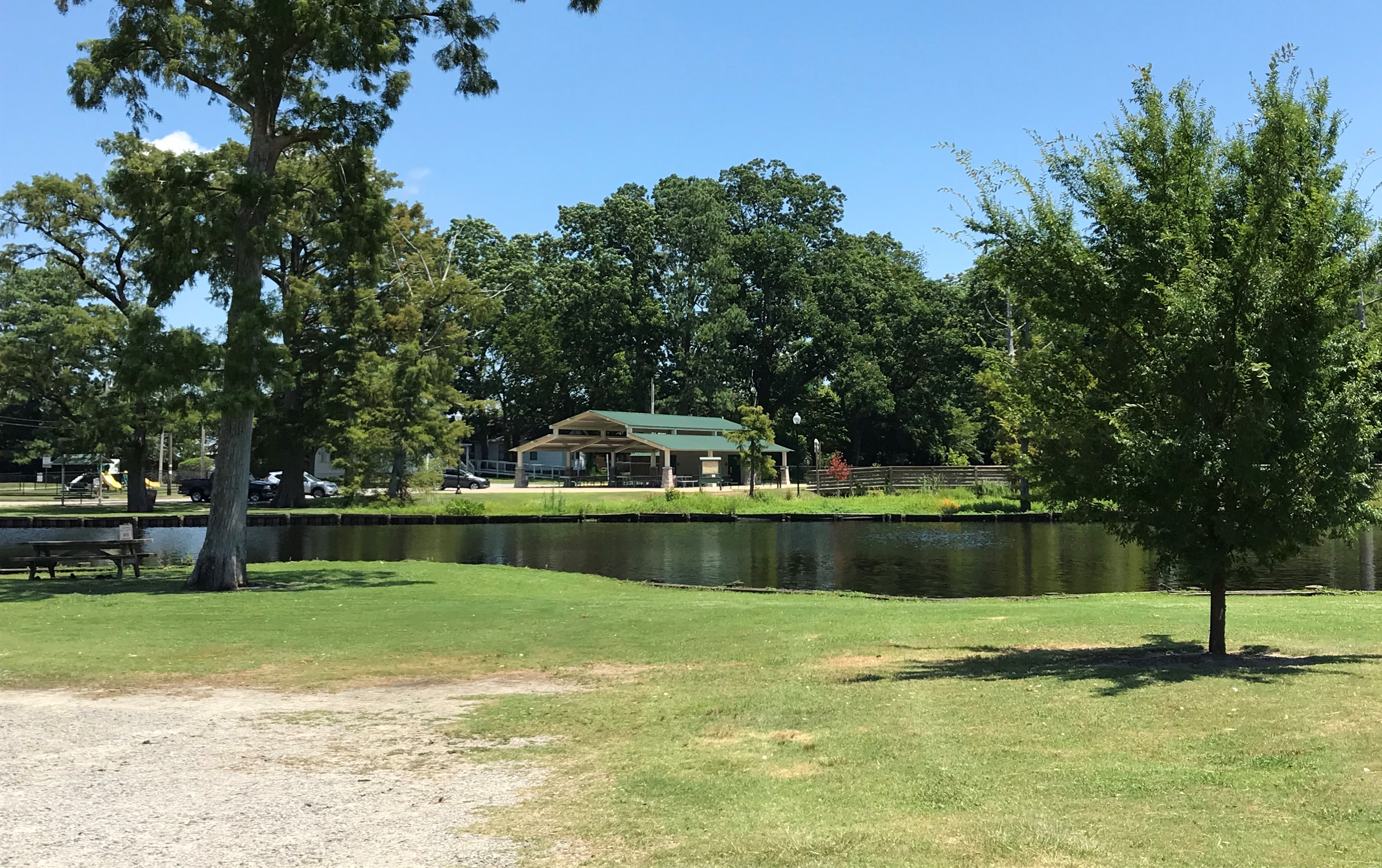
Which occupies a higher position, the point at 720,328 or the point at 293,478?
the point at 720,328

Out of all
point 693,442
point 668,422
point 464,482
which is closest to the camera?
point 464,482

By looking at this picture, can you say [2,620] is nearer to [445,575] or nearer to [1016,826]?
[445,575]

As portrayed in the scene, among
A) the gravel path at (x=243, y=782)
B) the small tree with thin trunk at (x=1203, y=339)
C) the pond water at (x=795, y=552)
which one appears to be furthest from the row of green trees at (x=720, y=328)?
the gravel path at (x=243, y=782)

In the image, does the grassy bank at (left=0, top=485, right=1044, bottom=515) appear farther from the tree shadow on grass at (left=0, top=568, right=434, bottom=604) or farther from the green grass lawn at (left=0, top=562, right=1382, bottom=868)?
the green grass lawn at (left=0, top=562, right=1382, bottom=868)

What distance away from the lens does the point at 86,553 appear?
20531 millimetres

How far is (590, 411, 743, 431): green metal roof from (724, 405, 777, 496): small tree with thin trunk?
8234mm

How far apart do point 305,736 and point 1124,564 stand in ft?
83.0

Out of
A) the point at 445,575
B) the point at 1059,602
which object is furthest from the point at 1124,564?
the point at 445,575

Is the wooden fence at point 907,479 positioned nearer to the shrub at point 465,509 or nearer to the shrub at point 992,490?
the shrub at point 992,490

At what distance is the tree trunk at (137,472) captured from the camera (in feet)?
161

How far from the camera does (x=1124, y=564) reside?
28.5 m

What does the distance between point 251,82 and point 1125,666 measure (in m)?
17.3

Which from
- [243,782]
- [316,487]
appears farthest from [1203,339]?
[316,487]

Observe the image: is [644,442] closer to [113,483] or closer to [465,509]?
[465,509]
